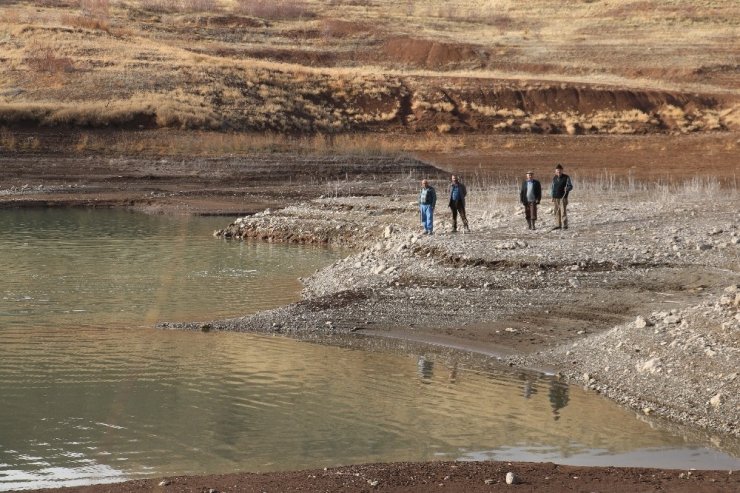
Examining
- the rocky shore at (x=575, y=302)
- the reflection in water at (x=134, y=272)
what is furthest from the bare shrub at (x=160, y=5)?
A: the rocky shore at (x=575, y=302)

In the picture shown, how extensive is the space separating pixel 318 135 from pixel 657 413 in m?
46.5

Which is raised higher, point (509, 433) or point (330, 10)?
point (330, 10)

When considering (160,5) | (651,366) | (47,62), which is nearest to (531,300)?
(651,366)

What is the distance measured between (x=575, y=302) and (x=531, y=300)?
29.8 inches

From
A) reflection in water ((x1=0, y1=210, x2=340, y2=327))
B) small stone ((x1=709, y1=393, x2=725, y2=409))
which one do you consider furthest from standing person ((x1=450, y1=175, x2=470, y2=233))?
small stone ((x1=709, y1=393, x2=725, y2=409))

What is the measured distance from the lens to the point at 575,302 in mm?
20281

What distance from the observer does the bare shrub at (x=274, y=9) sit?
97.8m

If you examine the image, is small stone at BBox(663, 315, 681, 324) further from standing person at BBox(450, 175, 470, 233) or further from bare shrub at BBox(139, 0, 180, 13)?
bare shrub at BBox(139, 0, 180, 13)

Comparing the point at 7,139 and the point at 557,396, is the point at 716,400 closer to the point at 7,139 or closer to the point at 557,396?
the point at 557,396

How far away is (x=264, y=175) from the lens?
4978cm

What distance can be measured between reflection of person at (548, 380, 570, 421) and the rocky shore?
25cm

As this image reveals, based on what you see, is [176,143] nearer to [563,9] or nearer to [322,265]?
[322,265]

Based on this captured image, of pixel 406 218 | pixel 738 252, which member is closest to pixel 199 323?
pixel 738 252

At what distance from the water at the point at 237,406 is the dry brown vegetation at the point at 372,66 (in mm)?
37224
